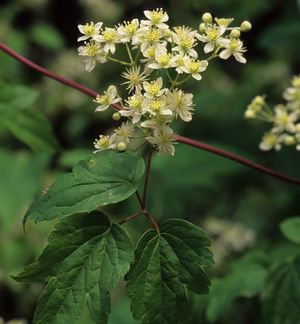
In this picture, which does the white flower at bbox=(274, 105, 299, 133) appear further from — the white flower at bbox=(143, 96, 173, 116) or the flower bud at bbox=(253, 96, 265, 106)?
the white flower at bbox=(143, 96, 173, 116)

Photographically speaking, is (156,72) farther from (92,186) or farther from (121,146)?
(92,186)

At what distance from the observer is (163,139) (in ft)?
5.38

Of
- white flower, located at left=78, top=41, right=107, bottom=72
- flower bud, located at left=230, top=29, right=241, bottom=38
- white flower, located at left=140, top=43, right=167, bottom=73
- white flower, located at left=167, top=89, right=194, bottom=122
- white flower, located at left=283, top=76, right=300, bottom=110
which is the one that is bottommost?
white flower, located at left=167, top=89, right=194, bottom=122

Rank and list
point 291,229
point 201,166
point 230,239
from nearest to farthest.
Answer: point 291,229, point 230,239, point 201,166

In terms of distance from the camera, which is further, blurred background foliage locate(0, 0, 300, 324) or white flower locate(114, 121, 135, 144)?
blurred background foliage locate(0, 0, 300, 324)

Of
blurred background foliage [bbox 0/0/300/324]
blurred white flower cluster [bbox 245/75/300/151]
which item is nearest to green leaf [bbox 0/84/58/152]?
blurred background foliage [bbox 0/0/300/324]

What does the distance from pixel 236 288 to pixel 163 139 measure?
1.13 metres

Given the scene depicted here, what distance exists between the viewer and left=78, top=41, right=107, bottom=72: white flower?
5.79 ft

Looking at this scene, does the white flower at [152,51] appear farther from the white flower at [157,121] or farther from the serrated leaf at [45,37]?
the serrated leaf at [45,37]

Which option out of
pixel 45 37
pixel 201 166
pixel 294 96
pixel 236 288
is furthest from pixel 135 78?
pixel 45 37

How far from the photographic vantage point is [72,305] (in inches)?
61.6

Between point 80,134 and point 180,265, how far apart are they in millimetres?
4761

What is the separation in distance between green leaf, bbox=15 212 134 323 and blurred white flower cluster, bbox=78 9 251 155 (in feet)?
0.84

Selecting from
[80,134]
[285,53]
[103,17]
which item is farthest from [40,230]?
[285,53]
